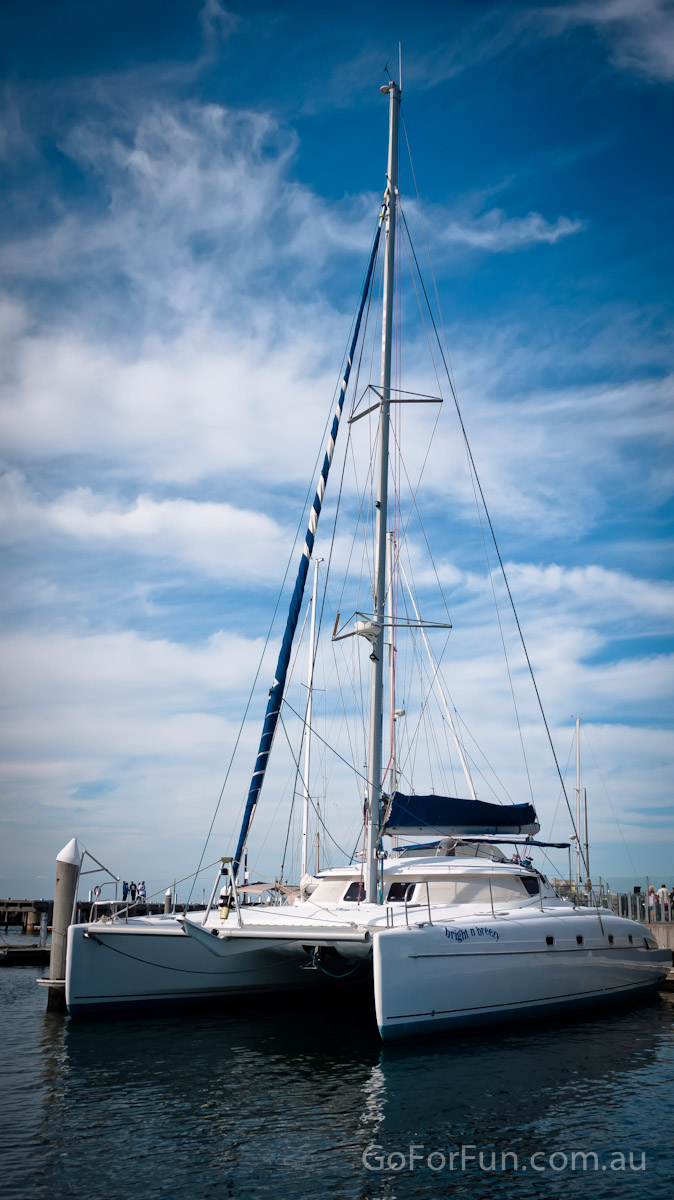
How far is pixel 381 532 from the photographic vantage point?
13.7m

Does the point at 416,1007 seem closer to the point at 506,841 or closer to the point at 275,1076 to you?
the point at 275,1076

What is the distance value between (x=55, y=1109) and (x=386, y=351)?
11.7m

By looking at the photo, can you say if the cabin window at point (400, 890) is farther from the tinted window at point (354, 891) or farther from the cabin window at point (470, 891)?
the tinted window at point (354, 891)

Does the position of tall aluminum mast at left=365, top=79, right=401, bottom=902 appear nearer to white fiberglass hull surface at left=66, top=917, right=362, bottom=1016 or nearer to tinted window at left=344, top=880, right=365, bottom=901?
tinted window at left=344, top=880, right=365, bottom=901

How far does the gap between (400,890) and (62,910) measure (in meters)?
5.93

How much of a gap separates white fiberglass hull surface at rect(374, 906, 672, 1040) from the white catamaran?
2cm

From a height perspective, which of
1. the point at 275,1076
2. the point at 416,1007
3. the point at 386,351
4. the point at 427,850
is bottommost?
the point at 275,1076

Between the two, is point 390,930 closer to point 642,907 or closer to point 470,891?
point 470,891

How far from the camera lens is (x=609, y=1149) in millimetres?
7355

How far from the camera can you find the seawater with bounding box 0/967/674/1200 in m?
6.59

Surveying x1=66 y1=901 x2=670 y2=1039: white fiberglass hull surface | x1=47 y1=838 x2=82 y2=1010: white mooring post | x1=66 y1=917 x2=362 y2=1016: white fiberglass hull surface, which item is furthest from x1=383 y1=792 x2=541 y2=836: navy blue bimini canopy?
x1=47 y1=838 x2=82 y2=1010: white mooring post

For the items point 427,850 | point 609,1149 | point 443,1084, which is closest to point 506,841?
point 427,850

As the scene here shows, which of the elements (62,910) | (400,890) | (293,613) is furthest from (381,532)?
(62,910)

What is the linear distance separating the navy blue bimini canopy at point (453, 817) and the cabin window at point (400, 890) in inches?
32.4
